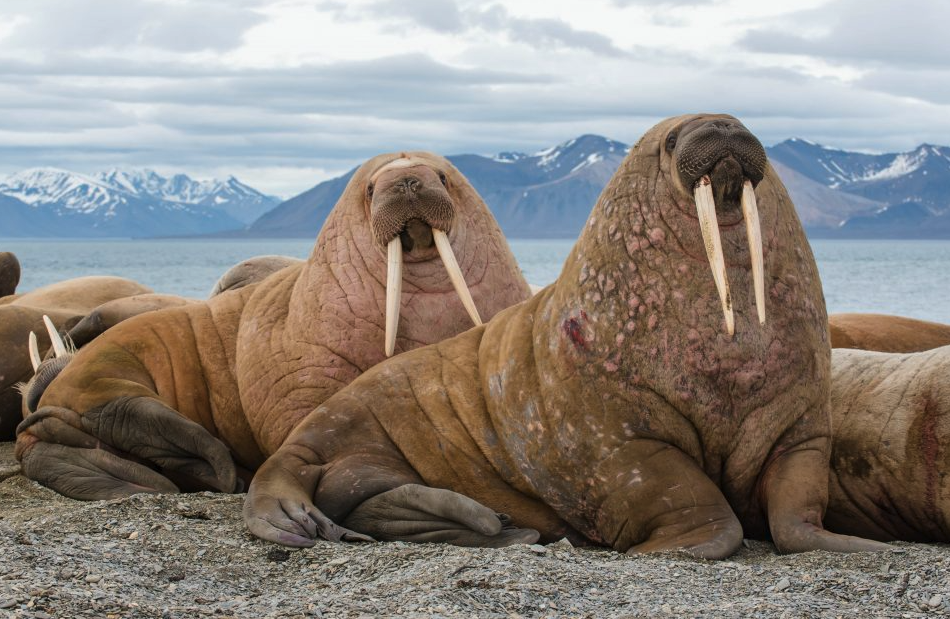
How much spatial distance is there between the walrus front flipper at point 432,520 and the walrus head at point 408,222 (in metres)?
0.94

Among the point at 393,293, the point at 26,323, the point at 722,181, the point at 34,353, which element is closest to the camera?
the point at 722,181

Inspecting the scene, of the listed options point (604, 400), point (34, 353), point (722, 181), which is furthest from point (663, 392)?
point (34, 353)

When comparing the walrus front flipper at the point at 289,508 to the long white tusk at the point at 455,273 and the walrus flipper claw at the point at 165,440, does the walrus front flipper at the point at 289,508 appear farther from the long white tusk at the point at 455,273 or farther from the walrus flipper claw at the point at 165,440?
the long white tusk at the point at 455,273

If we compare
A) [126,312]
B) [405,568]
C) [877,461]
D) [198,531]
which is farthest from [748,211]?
[126,312]

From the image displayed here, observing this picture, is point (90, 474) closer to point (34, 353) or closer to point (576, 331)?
point (34, 353)

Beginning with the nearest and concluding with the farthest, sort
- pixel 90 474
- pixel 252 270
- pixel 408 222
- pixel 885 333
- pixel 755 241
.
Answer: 1. pixel 755 241
2. pixel 408 222
3. pixel 90 474
4. pixel 885 333
5. pixel 252 270

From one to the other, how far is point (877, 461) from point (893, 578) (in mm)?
1057

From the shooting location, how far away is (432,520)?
4797 mm

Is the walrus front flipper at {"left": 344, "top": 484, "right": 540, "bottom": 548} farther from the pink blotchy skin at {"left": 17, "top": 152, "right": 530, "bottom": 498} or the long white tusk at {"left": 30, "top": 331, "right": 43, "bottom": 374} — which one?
the long white tusk at {"left": 30, "top": 331, "right": 43, "bottom": 374}

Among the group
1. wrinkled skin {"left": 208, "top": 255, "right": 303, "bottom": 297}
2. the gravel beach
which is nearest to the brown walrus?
the gravel beach

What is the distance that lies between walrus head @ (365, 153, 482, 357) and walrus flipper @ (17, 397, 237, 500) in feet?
3.65

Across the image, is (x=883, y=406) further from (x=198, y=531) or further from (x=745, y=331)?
(x=198, y=531)

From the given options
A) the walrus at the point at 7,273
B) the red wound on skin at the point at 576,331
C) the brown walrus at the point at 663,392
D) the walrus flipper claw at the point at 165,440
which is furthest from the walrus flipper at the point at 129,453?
the walrus at the point at 7,273

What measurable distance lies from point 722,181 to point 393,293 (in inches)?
68.9
